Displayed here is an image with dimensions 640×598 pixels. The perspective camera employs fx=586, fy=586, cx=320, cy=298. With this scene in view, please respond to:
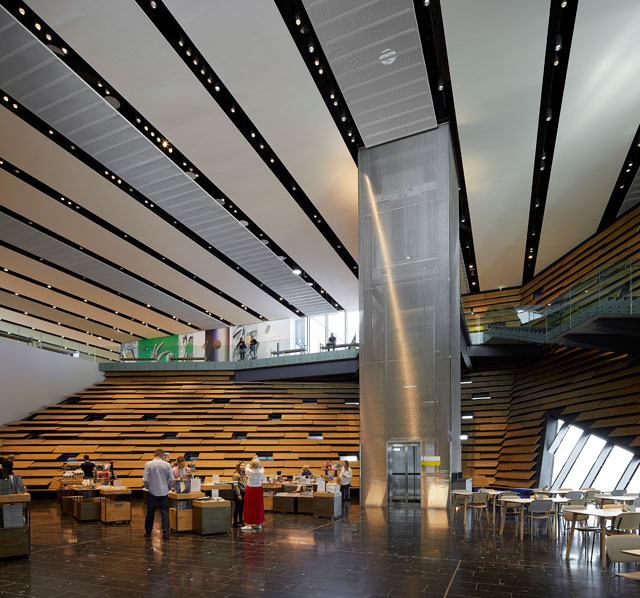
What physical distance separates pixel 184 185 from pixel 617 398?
439 inches

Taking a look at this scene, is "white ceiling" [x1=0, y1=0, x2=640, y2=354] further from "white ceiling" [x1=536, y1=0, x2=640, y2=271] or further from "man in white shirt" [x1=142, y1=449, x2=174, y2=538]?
"man in white shirt" [x1=142, y1=449, x2=174, y2=538]

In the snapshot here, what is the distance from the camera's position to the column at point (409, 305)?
11.6m

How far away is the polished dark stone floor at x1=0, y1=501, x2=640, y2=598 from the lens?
5.00 metres

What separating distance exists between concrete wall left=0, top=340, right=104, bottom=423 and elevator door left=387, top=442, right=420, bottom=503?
12222 mm

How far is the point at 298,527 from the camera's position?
9.16 m

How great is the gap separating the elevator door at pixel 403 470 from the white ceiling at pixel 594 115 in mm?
7119

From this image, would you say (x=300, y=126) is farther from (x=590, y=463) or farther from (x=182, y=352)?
(x=182, y=352)

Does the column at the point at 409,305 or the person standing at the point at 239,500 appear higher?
the column at the point at 409,305

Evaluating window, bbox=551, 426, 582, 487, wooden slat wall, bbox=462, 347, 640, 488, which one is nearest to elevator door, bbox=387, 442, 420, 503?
wooden slat wall, bbox=462, 347, 640, 488

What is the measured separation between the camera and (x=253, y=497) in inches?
338

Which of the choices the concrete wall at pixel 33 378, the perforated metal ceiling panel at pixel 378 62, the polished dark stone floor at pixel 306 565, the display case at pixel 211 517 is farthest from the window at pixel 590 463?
the concrete wall at pixel 33 378

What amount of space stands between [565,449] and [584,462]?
101 cm

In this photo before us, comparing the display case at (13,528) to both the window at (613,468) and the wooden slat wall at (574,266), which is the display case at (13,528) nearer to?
the wooden slat wall at (574,266)

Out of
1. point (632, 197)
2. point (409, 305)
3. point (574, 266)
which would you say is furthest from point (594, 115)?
point (574, 266)
